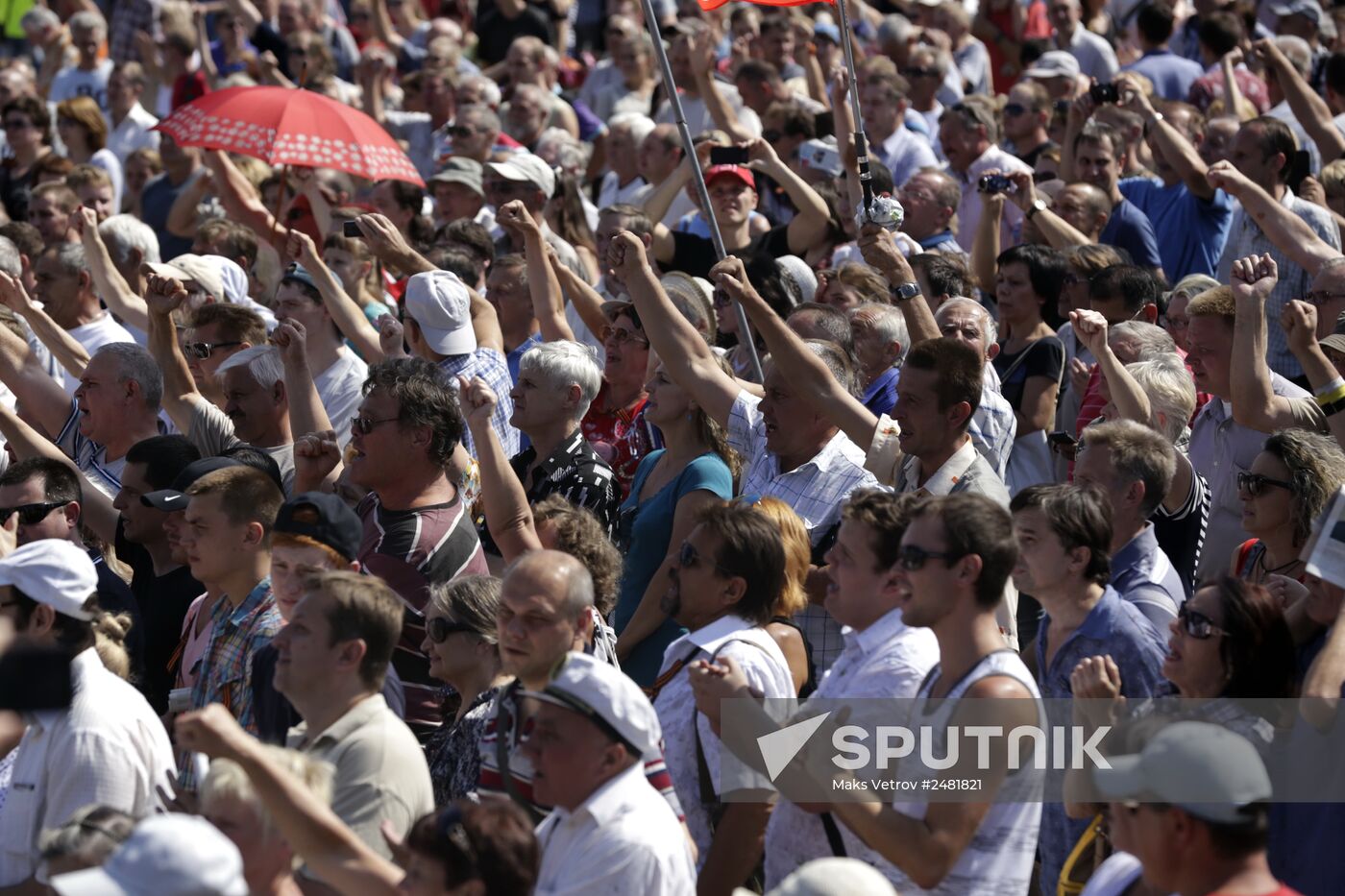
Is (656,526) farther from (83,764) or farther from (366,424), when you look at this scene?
(83,764)

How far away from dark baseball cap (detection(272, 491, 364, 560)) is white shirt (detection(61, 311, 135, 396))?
3.50 metres

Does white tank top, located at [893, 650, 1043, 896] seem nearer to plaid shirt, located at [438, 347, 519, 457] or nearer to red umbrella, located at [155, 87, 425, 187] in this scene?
plaid shirt, located at [438, 347, 519, 457]

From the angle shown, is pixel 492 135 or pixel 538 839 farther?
pixel 492 135

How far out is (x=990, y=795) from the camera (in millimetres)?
4039

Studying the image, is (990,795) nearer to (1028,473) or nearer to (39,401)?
(1028,473)

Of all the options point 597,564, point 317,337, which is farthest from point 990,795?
point 317,337

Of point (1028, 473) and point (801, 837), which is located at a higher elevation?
point (801, 837)

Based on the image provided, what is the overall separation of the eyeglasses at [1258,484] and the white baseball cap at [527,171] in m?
5.17

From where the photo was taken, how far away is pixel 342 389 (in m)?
7.67

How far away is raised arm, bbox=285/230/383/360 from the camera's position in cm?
763

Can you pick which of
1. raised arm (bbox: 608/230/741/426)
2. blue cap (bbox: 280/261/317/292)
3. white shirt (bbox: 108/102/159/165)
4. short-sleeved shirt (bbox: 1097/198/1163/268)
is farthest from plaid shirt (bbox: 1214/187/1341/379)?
white shirt (bbox: 108/102/159/165)

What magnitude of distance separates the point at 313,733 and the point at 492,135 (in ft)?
23.6

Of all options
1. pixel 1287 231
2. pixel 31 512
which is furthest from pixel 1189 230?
pixel 31 512

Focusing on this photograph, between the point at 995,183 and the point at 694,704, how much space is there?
178 inches
